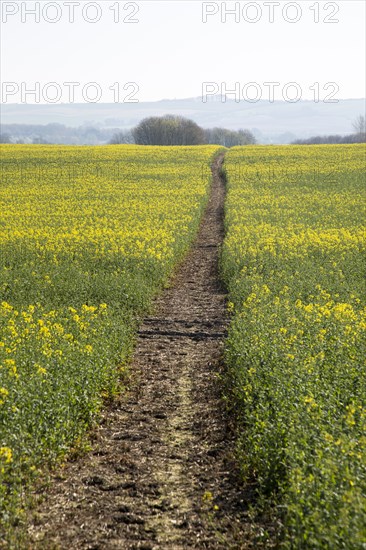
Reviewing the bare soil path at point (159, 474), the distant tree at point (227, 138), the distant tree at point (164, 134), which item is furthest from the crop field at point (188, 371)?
the distant tree at point (227, 138)

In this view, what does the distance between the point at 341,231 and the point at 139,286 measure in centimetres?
998

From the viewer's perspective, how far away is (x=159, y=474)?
7.95 metres

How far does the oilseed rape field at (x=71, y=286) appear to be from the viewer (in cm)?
790

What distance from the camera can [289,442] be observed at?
656 centimetres

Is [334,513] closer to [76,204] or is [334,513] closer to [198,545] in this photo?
[198,545]

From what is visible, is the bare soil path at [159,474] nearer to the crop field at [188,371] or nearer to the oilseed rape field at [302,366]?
the crop field at [188,371]

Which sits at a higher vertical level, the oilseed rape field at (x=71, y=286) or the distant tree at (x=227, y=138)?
the distant tree at (x=227, y=138)

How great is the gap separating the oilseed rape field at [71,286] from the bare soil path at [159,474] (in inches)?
14.9

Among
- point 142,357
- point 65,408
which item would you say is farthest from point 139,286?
point 65,408

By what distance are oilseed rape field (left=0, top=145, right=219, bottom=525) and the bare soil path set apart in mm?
379

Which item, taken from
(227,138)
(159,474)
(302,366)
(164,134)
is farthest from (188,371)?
(227,138)

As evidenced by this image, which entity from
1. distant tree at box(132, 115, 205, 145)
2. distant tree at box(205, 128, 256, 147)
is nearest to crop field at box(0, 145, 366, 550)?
distant tree at box(132, 115, 205, 145)

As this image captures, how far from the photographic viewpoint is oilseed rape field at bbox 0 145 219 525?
790 cm

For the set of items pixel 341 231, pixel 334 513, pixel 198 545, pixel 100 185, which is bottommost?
pixel 198 545
